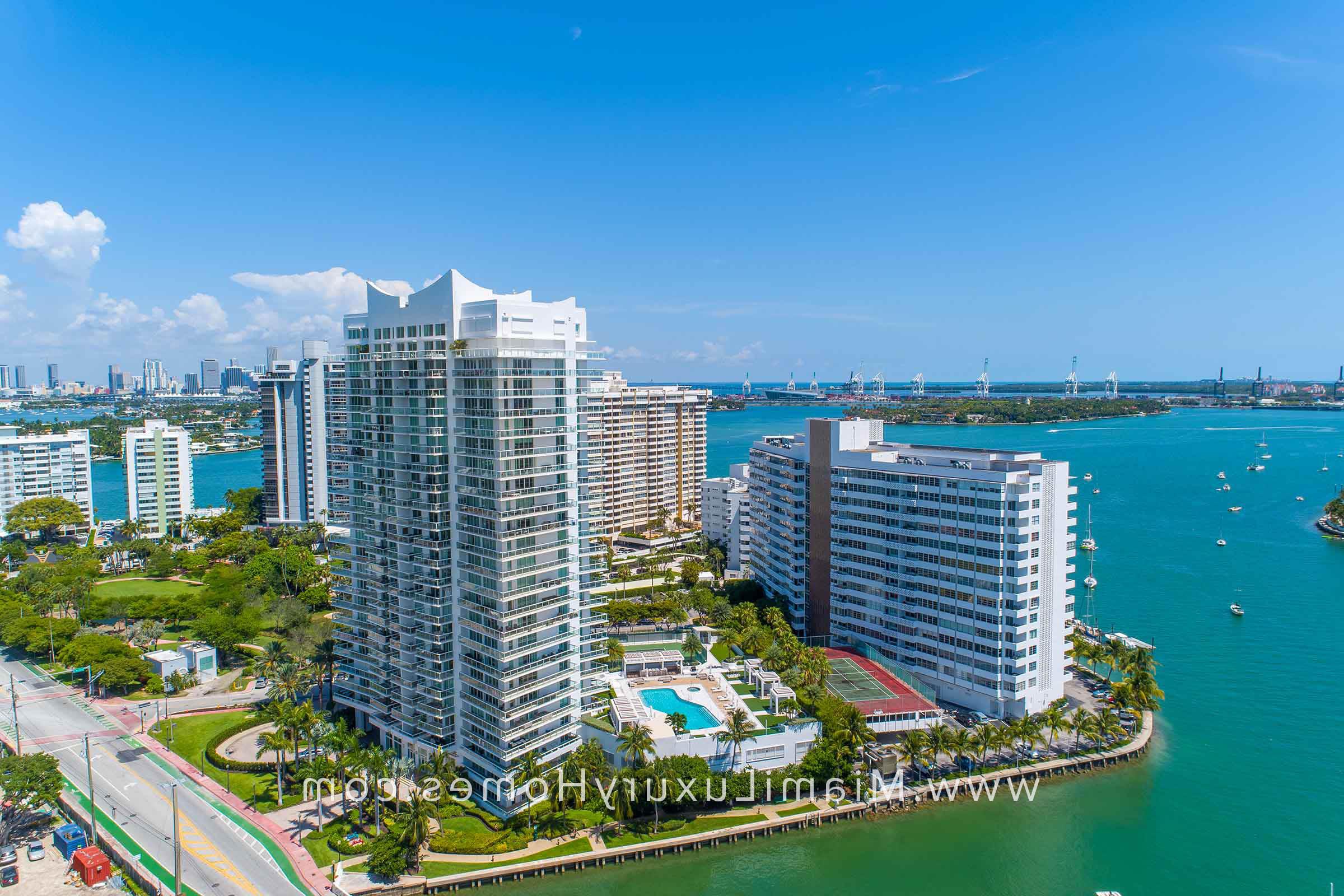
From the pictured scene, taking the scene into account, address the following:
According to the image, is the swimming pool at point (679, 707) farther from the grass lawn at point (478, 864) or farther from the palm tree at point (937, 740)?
the palm tree at point (937, 740)

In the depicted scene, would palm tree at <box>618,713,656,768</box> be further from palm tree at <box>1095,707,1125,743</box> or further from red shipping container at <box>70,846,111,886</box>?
palm tree at <box>1095,707,1125,743</box>

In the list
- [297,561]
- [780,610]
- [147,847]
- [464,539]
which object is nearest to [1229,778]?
[780,610]

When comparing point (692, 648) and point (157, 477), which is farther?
point (157, 477)

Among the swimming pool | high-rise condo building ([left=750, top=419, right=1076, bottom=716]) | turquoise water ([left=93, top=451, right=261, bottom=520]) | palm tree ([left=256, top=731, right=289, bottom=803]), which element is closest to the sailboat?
high-rise condo building ([left=750, top=419, right=1076, bottom=716])

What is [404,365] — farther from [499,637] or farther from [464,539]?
[499,637]

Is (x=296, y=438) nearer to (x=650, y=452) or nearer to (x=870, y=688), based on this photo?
(x=650, y=452)

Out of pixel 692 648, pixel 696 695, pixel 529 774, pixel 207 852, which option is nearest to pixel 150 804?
pixel 207 852
